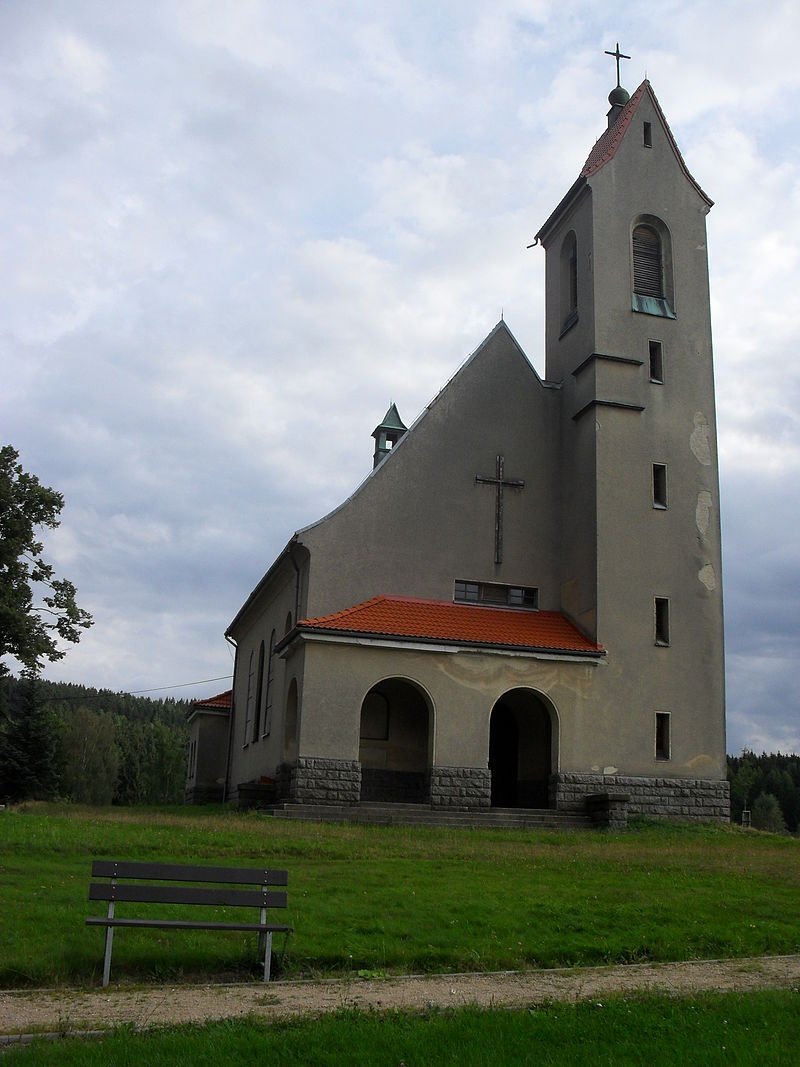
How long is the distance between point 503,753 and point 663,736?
479cm

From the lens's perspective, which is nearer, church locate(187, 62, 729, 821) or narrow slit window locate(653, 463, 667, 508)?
church locate(187, 62, 729, 821)

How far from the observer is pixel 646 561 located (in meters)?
28.5

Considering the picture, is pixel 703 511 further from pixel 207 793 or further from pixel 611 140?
pixel 207 793

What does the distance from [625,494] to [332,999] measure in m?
21.9

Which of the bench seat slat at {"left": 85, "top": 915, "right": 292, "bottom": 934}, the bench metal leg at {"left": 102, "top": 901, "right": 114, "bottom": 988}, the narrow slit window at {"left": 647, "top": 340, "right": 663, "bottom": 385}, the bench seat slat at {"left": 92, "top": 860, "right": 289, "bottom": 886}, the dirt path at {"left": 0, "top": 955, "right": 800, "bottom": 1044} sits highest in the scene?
the narrow slit window at {"left": 647, "top": 340, "right": 663, "bottom": 385}

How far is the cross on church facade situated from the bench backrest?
20.2m

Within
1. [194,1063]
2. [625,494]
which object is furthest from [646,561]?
[194,1063]

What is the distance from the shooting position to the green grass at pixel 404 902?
9820 millimetres

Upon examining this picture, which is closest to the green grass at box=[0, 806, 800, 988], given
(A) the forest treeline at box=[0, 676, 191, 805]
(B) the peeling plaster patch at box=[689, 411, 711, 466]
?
(B) the peeling plaster patch at box=[689, 411, 711, 466]

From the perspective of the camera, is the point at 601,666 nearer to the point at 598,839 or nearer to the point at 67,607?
the point at 598,839

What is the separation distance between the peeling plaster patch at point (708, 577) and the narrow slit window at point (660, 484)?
2039 millimetres

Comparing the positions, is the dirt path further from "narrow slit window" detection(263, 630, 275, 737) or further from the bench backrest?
"narrow slit window" detection(263, 630, 275, 737)

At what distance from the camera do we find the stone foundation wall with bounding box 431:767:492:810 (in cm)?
2535

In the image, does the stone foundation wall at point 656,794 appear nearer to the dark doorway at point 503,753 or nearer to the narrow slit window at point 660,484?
the dark doorway at point 503,753
